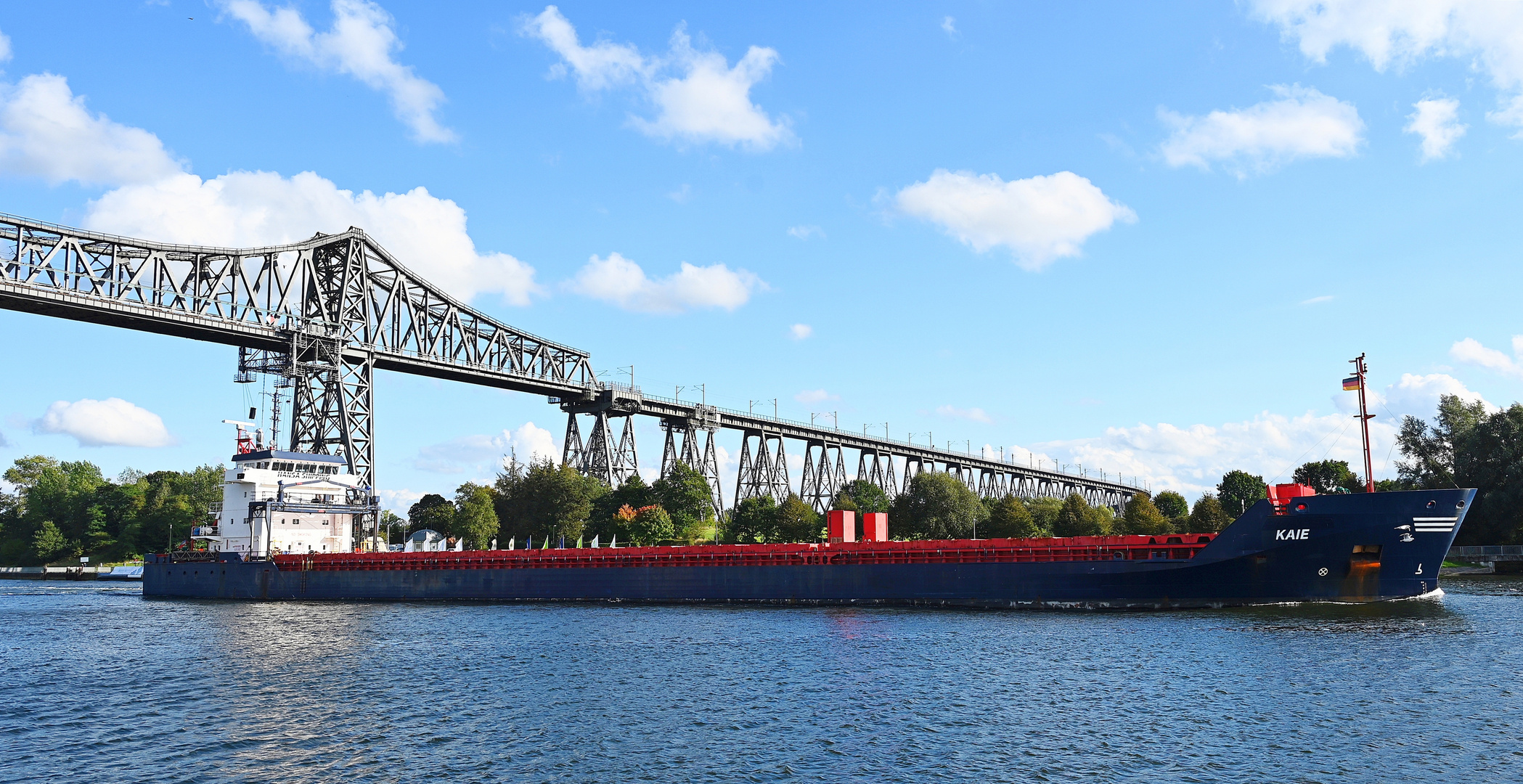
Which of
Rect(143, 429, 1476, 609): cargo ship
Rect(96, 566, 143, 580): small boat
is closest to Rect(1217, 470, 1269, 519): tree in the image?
Result: Rect(143, 429, 1476, 609): cargo ship

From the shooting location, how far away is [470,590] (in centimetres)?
5422

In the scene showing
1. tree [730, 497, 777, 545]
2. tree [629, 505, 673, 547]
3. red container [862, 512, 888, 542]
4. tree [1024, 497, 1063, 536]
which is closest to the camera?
red container [862, 512, 888, 542]

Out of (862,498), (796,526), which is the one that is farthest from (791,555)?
(862,498)

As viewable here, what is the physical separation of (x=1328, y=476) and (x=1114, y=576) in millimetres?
79192

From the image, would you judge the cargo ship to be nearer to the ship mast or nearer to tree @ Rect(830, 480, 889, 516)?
the ship mast

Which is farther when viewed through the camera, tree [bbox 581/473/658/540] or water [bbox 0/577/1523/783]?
tree [bbox 581/473/658/540]

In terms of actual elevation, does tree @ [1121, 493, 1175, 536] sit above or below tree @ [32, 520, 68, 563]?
above

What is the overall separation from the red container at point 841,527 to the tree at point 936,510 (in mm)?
54441

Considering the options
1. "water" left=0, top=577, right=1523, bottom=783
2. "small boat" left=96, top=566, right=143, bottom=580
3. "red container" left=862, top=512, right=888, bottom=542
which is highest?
"red container" left=862, top=512, right=888, bottom=542

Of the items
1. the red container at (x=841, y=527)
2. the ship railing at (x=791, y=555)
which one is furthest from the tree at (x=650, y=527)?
the red container at (x=841, y=527)

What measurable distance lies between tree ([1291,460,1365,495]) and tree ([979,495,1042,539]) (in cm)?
2866

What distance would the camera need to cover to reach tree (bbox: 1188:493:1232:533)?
319 feet

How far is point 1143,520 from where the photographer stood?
105 metres

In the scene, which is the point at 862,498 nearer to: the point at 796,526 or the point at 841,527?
the point at 796,526
